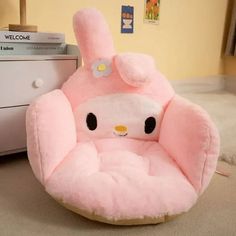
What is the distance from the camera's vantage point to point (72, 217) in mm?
870

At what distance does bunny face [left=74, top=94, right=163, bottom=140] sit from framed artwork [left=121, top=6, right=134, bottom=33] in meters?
1.03

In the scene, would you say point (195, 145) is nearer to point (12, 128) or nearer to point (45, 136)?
point (45, 136)

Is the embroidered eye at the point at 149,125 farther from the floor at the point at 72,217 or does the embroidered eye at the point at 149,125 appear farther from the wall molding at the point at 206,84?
the wall molding at the point at 206,84

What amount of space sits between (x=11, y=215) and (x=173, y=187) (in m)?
0.48

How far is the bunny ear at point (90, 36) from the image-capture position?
1.13 meters

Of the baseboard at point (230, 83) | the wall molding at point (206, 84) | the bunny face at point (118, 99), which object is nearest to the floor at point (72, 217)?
the bunny face at point (118, 99)

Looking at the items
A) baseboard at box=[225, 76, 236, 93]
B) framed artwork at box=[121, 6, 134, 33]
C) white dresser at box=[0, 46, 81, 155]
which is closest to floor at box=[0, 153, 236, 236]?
white dresser at box=[0, 46, 81, 155]

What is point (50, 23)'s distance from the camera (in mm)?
1597

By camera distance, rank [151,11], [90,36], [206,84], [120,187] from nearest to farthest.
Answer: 1. [120,187]
2. [90,36]
3. [151,11]
4. [206,84]

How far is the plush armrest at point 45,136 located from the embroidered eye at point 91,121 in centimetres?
11

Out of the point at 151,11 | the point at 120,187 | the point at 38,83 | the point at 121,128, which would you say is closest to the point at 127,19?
the point at 151,11

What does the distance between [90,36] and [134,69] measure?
9.7 inches

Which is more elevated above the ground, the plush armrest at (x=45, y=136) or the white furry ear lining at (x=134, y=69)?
the white furry ear lining at (x=134, y=69)

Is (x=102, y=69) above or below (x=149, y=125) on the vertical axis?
above
